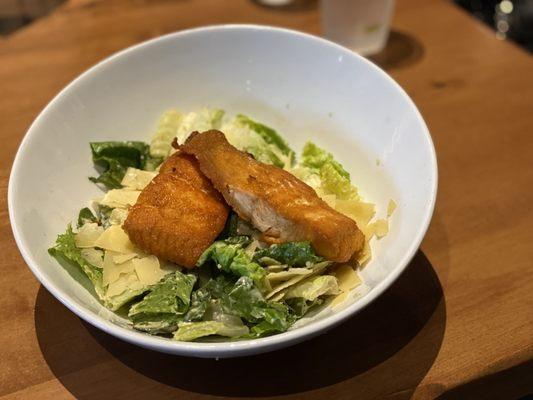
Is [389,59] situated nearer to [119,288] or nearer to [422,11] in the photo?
[422,11]

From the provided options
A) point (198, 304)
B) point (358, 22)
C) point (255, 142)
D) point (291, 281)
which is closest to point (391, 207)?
point (291, 281)

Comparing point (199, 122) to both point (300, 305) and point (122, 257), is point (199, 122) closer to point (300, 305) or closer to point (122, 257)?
point (122, 257)

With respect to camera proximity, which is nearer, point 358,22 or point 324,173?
point 324,173

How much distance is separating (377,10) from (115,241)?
172 cm

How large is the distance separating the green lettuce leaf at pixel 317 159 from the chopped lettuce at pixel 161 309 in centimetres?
68

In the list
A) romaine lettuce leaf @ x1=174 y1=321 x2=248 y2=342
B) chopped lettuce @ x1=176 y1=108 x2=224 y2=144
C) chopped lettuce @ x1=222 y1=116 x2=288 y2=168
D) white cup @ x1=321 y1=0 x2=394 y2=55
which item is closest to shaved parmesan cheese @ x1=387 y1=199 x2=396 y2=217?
chopped lettuce @ x1=222 y1=116 x2=288 y2=168

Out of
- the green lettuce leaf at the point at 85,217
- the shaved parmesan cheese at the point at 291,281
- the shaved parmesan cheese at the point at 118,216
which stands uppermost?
the shaved parmesan cheese at the point at 118,216

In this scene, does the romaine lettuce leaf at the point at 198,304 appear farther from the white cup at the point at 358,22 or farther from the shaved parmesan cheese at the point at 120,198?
the white cup at the point at 358,22

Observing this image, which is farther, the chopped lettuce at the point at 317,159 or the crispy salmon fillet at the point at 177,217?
the chopped lettuce at the point at 317,159

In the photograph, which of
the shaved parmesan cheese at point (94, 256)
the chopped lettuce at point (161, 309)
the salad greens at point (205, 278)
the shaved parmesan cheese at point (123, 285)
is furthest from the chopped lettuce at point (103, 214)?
the chopped lettuce at point (161, 309)

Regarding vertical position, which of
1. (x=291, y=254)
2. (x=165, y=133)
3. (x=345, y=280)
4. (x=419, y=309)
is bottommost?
(x=419, y=309)

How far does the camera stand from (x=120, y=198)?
1645 mm

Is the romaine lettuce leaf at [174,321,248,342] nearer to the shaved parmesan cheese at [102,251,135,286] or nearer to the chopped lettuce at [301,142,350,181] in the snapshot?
the shaved parmesan cheese at [102,251,135,286]

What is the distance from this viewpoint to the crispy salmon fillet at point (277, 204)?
56.4 inches
